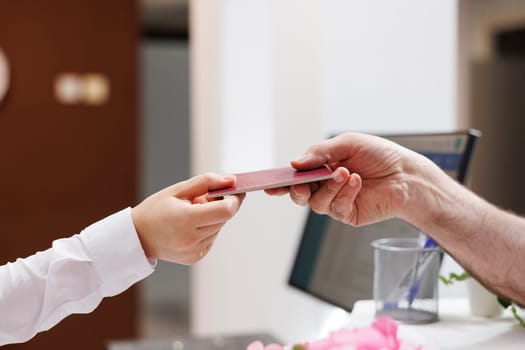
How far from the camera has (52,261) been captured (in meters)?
1.00

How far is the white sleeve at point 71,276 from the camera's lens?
3.26ft

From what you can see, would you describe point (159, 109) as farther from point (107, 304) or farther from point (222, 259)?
point (222, 259)

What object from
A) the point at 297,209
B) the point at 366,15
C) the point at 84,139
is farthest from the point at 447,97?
the point at 84,139

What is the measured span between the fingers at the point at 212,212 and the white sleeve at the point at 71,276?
116 mm

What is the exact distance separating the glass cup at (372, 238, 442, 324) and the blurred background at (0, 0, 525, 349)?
0.18 meters

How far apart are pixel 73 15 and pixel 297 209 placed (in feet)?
8.32

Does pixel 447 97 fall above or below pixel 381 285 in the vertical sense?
above

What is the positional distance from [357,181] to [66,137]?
3643 mm

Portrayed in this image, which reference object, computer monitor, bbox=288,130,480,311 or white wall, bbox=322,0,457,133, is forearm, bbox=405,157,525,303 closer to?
computer monitor, bbox=288,130,480,311

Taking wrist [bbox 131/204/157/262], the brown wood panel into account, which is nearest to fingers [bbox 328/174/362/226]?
wrist [bbox 131/204/157/262]

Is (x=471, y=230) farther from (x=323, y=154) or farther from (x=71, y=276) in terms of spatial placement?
(x=71, y=276)

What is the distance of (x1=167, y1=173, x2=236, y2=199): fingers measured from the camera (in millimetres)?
948

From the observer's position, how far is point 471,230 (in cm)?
116

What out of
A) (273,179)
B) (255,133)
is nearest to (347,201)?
(273,179)
